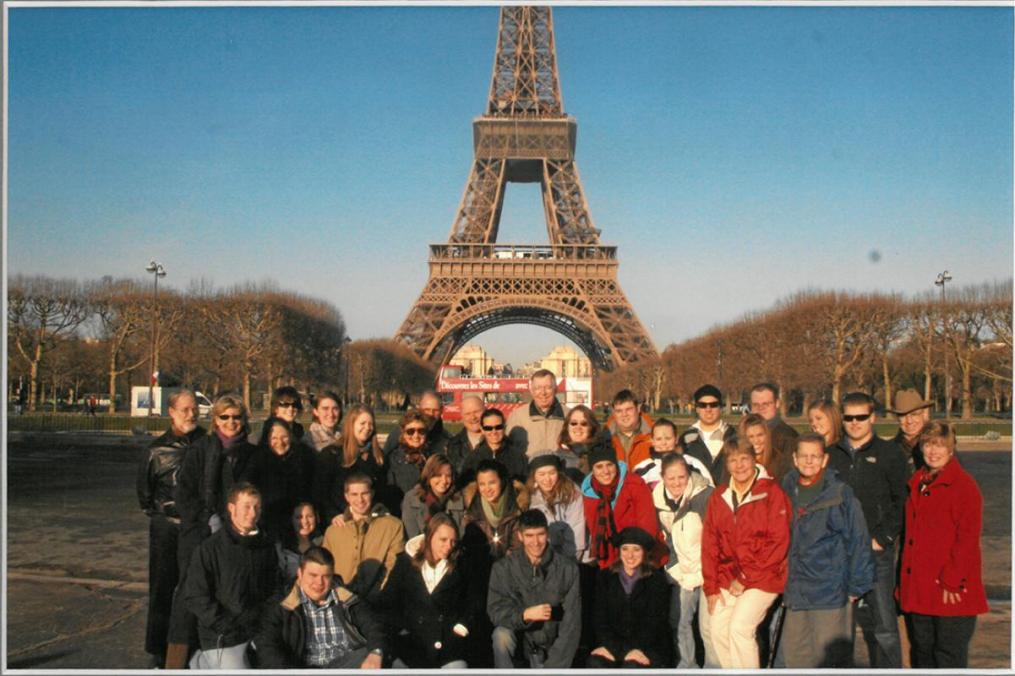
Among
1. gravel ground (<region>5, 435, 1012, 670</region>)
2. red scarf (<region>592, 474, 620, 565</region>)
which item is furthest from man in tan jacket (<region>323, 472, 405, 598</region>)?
gravel ground (<region>5, 435, 1012, 670</region>)

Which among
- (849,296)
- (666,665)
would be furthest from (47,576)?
(849,296)

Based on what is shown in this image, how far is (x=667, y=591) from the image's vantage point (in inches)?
205

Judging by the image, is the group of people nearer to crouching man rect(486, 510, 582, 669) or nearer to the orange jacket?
crouching man rect(486, 510, 582, 669)

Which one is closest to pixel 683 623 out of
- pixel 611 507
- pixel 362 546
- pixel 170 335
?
pixel 611 507

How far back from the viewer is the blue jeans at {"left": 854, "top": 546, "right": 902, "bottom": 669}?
17.6ft

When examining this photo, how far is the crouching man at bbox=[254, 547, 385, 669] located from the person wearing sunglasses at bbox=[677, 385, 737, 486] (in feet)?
7.91

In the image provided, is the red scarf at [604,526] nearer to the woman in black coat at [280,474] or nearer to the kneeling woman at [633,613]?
the kneeling woman at [633,613]

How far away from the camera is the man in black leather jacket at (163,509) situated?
5.53 metres

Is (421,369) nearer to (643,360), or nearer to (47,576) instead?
(643,360)

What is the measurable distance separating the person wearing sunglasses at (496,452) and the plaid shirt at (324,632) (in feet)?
4.52

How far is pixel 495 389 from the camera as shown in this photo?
3694cm

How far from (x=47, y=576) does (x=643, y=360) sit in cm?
3824

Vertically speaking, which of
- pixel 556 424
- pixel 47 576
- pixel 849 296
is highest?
pixel 849 296

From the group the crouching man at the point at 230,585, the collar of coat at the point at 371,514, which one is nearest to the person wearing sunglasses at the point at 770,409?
the collar of coat at the point at 371,514
